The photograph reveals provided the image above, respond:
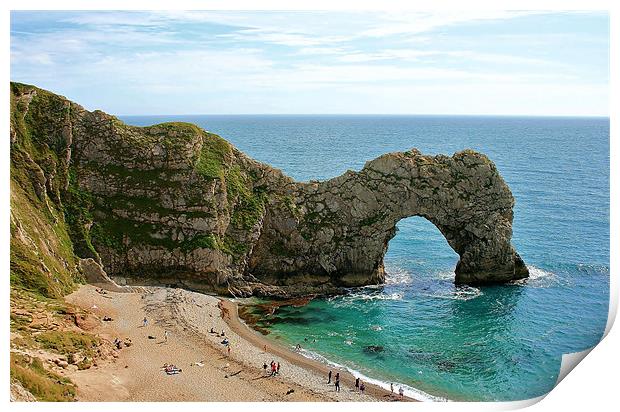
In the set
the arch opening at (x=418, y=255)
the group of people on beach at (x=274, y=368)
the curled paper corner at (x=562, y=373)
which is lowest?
the group of people on beach at (x=274, y=368)

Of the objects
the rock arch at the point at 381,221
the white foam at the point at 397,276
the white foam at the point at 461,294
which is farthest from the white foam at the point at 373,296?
the white foam at the point at 397,276

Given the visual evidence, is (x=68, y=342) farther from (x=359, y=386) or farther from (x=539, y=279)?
(x=539, y=279)

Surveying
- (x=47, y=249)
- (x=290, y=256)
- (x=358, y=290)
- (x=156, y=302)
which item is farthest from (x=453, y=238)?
(x=47, y=249)

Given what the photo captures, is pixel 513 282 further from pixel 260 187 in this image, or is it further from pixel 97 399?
pixel 97 399

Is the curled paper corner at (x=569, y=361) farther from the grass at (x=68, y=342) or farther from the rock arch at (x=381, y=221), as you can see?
the grass at (x=68, y=342)

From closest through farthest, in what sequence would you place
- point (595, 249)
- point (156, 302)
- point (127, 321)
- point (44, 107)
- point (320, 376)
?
point (320, 376) < point (127, 321) < point (156, 302) < point (44, 107) < point (595, 249)

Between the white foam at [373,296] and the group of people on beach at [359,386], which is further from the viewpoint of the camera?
the white foam at [373,296]
